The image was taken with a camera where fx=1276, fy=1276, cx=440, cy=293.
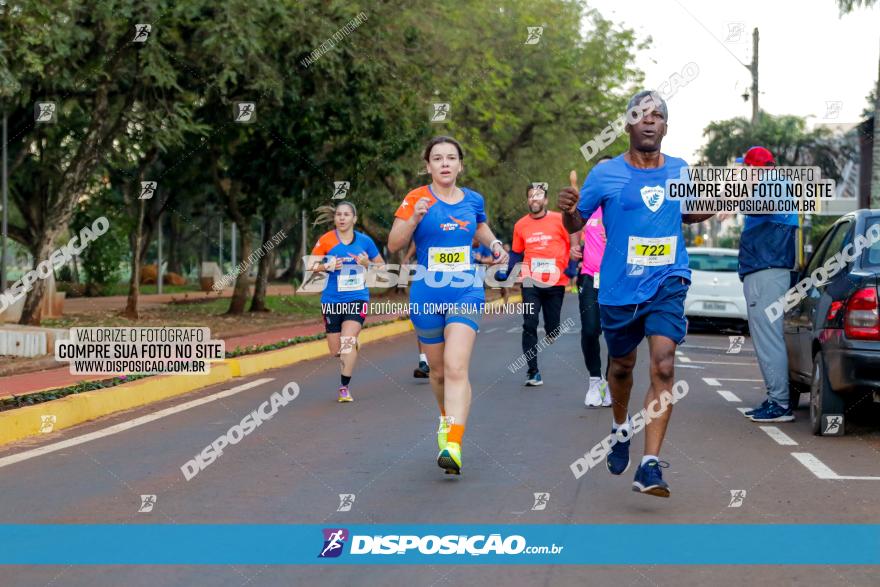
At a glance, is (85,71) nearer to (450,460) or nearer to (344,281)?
(344,281)

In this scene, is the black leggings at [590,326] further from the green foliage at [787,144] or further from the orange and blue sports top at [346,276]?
the green foliage at [787,144]

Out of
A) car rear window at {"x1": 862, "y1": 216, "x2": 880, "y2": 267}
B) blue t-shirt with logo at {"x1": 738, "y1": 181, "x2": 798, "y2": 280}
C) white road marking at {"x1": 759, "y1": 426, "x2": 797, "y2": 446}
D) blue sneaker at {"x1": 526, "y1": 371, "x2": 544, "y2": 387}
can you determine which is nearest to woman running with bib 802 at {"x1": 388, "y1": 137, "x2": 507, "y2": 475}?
white road marking at {"x1": 759, "y1": 426, "x2": 797, "y2": 446}

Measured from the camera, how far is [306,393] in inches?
526

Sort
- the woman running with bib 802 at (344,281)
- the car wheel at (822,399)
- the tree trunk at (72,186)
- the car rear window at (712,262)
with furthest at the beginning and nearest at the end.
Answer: the car rear window at (712,262), the tree trunk at (72,186), the woman running with bib 802 at (344,281), the car wheel at (822,399)

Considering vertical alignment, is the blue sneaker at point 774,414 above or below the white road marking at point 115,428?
above

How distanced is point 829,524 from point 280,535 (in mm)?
2741

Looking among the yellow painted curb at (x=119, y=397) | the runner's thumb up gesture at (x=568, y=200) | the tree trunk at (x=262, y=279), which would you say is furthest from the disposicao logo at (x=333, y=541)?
the tree trunk at (x=262, y=279)

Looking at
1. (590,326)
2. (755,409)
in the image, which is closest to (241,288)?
(590,326)

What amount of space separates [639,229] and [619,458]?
135cm

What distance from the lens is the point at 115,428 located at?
10.5m

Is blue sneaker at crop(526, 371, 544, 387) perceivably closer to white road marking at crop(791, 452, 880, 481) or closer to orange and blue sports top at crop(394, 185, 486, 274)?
white road marking at crop(791, 452, 880, 481)

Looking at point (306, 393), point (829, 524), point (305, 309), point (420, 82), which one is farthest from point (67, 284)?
A: point (829, 524)

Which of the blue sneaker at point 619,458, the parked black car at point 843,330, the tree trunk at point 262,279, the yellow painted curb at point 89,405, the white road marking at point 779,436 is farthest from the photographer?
the tree trunk at point 262,279

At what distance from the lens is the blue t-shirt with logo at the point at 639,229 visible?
7.20m
